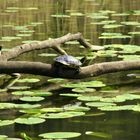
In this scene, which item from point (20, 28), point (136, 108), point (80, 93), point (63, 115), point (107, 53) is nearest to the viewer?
point (63, 115)

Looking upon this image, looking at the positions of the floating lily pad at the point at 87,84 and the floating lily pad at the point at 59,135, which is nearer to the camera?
the floating lily pad at the point at 59,135

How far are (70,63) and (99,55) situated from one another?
3.72 feet

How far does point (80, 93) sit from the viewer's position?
135 inches

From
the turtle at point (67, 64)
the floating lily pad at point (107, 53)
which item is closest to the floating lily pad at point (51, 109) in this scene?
the turtle at point (67, 64)

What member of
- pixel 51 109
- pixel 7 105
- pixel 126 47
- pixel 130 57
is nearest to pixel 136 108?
pixel 51 109

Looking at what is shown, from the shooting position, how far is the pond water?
8.91 feet

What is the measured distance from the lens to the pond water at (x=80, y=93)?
2.72m

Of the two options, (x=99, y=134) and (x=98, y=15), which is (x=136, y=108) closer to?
(x=99, y=134)

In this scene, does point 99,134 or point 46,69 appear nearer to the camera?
point 99,134

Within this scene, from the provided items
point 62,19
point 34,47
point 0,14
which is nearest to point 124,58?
point 34,47

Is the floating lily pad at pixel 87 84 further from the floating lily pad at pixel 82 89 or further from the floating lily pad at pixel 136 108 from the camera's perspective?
the floating lily pad at pixel 136 108

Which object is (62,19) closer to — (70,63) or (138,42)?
(138,42)

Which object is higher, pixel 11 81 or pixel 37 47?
pixel 37 47

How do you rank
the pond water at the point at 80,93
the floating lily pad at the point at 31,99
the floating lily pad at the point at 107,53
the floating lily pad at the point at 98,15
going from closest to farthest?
the pond water at the point at 80,93 < the floating lily pad at the point at 31,99 < the floating lily pad at the point at 107,53 < the floating lily pad at the point at 98,15
